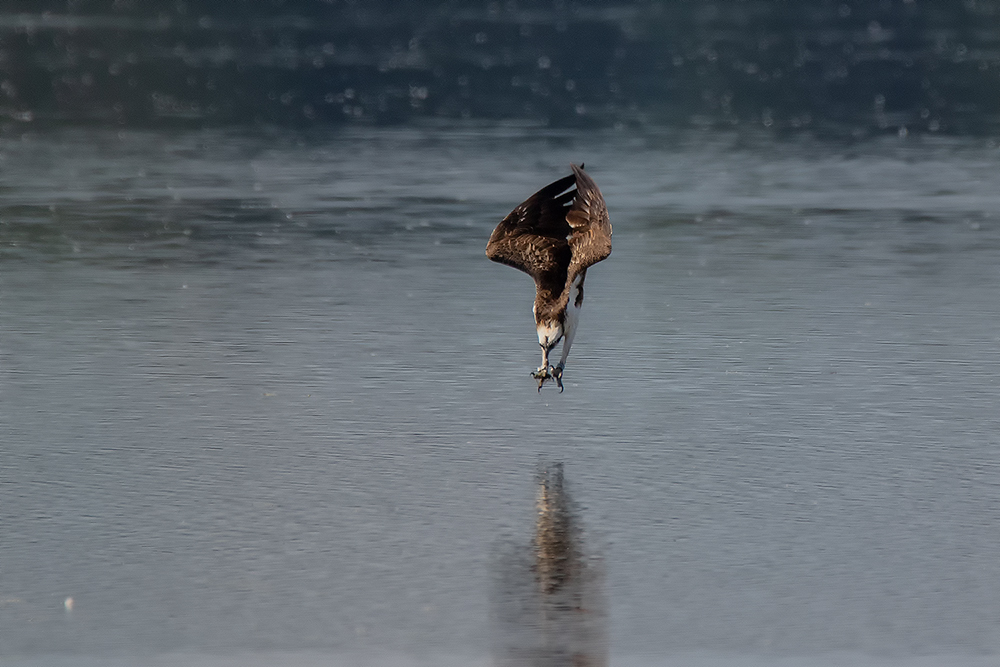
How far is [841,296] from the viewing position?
11.2 m

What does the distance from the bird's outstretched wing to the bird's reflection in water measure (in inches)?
64.9

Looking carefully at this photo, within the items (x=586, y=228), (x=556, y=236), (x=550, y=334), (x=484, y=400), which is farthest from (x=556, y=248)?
(x=550, y=334)

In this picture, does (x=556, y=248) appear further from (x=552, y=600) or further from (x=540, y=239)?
(x=552, y=600)

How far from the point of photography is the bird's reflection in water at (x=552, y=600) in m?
5.52

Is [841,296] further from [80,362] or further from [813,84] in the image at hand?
[813,84]

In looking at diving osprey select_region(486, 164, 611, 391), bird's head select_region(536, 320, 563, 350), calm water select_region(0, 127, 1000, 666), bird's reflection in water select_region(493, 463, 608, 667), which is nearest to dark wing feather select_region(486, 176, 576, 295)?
diving osprey select_region(486, 164, 611, 391)

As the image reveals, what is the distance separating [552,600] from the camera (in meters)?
6.02

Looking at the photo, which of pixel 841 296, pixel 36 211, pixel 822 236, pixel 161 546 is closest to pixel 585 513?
pixel 161 546

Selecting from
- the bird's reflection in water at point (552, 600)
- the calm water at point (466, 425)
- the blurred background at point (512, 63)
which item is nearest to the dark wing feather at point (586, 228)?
the calm water at point (466, 425)

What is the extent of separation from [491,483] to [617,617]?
5.36ft

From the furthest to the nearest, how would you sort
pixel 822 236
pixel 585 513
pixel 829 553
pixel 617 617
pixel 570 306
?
pixel 822 236, pixel 570 306, pixel 585 513, pixel 829 553, pixel 617 617

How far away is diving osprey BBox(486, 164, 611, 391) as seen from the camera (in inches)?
314

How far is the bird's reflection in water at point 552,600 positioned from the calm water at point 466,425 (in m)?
0.08

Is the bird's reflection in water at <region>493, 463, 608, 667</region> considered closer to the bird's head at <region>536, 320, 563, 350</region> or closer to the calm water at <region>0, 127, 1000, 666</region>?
the calm water at <region>0, 127, 1000, 666</region>
